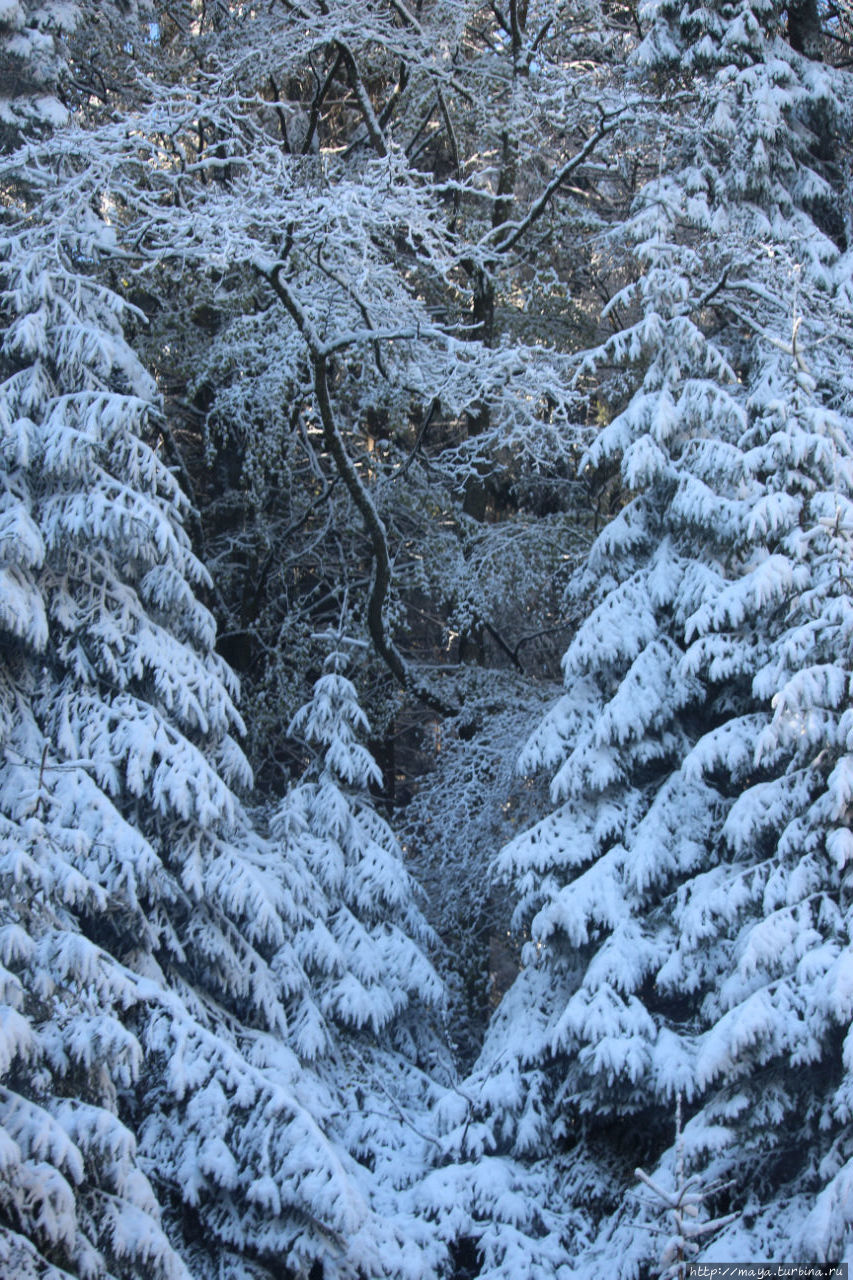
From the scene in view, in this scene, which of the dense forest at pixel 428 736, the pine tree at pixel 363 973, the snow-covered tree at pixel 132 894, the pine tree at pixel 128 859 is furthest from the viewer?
the pine tree at pixel 363 973

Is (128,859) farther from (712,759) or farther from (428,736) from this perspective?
(428,736)

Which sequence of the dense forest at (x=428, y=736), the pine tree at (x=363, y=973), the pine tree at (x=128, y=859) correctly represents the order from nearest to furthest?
the pine tree at (x=128, y=859)
the dense forest at (x=428, y=736)
the pine tree at (x=363, y=973)

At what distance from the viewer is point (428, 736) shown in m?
12.5

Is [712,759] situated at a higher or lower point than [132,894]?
lower

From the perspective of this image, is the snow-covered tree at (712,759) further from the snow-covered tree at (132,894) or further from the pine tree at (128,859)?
the pine tree at (128,859)

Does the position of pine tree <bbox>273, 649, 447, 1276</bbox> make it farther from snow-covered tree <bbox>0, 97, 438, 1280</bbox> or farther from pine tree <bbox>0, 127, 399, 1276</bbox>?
Result: pine tree <bbox>0, 127, 399, 1276</bbox>

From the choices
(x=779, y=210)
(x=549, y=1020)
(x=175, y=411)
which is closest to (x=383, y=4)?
(x=175, y=411)

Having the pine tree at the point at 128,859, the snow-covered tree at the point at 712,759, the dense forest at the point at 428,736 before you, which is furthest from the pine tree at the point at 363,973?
the snow-covered tree at the point at 712,759

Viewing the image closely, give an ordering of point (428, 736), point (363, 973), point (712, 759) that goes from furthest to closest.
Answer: point (428, 736) → point (363, 973) → point (712, 759)

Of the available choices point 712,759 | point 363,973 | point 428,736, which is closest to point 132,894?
point 363,973

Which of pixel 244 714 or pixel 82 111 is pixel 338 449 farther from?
pixel 82 111

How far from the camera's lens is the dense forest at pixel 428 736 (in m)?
5.99

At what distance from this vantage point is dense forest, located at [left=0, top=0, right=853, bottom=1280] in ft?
19.6

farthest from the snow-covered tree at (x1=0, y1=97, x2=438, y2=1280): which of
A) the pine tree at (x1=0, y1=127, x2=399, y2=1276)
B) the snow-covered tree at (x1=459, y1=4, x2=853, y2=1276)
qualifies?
the snow-covered tree at (x1=459, y1=4, x2=853, y2=1276)
